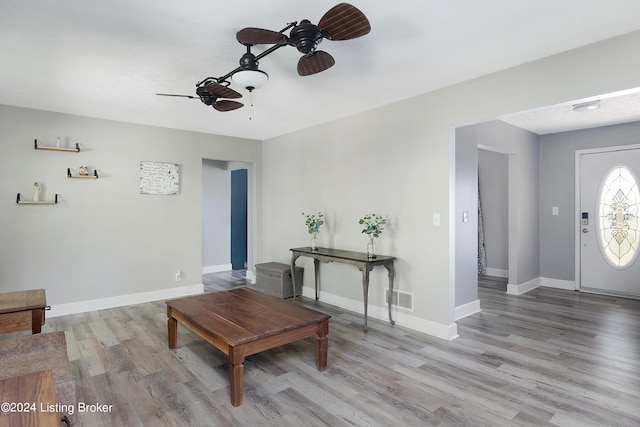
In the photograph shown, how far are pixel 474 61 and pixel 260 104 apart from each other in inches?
87.7

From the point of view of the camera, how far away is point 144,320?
4020 mm

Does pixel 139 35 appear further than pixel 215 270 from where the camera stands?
No

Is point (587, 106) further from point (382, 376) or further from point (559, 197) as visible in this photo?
point (382, 376)

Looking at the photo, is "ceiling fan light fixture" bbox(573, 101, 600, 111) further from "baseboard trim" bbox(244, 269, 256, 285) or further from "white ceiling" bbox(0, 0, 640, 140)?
"baseboard trim" bbox(244, 269, 256, 285)

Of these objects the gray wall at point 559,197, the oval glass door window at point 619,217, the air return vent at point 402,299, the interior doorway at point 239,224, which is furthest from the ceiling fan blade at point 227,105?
the oval glass door window at point 619,217

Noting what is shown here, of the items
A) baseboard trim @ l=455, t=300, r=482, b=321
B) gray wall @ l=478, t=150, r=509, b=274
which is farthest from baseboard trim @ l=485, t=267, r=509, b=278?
baseboard trim @ l=455, t=300, r=482, b=321

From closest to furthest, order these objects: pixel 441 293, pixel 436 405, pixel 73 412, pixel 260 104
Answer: pixel 73 412
pixel 436 405
pixel 441 293
pixel 260 104

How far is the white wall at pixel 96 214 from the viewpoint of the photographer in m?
4.00

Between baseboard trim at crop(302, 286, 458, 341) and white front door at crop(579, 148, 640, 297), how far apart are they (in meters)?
3.19

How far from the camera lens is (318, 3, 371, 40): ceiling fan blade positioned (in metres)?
1.69

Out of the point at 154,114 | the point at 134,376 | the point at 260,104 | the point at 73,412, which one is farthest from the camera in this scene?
the point at 154,114

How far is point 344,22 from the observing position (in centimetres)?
179

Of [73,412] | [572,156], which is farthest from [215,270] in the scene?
[572,156]

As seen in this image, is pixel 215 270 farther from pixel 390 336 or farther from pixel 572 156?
pixel 572 156
